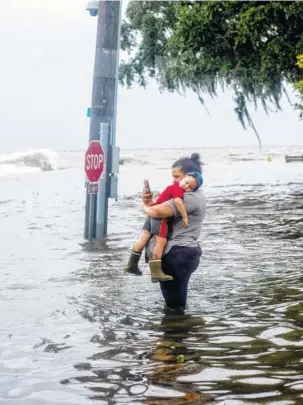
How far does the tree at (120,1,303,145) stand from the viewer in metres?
28.1

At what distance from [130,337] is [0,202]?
66.5 feet

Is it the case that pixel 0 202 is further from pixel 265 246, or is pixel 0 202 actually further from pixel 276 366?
pixel 276 366

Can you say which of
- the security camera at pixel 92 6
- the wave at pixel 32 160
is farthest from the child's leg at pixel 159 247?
the wave at pixel 32 160

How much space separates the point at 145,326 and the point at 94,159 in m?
7.70

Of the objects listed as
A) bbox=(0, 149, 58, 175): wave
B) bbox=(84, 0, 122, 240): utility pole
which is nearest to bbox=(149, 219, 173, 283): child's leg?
bbox=(84, 0, 122, 240): utility pole

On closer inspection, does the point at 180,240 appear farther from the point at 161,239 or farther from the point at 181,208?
the point at 181,208

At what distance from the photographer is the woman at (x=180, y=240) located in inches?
346

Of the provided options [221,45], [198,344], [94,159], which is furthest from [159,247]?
[221,45]

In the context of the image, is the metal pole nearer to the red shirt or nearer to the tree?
the red shirt

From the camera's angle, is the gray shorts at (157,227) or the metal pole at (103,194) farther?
the metal pole at (103,194)

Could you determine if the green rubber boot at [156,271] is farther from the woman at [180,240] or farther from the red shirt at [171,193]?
the red shirt at [171,193]

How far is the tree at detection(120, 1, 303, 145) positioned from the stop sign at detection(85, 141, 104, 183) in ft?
43.3

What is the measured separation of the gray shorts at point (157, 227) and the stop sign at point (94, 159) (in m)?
6.70

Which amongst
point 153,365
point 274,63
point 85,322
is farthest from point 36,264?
point 274,63
